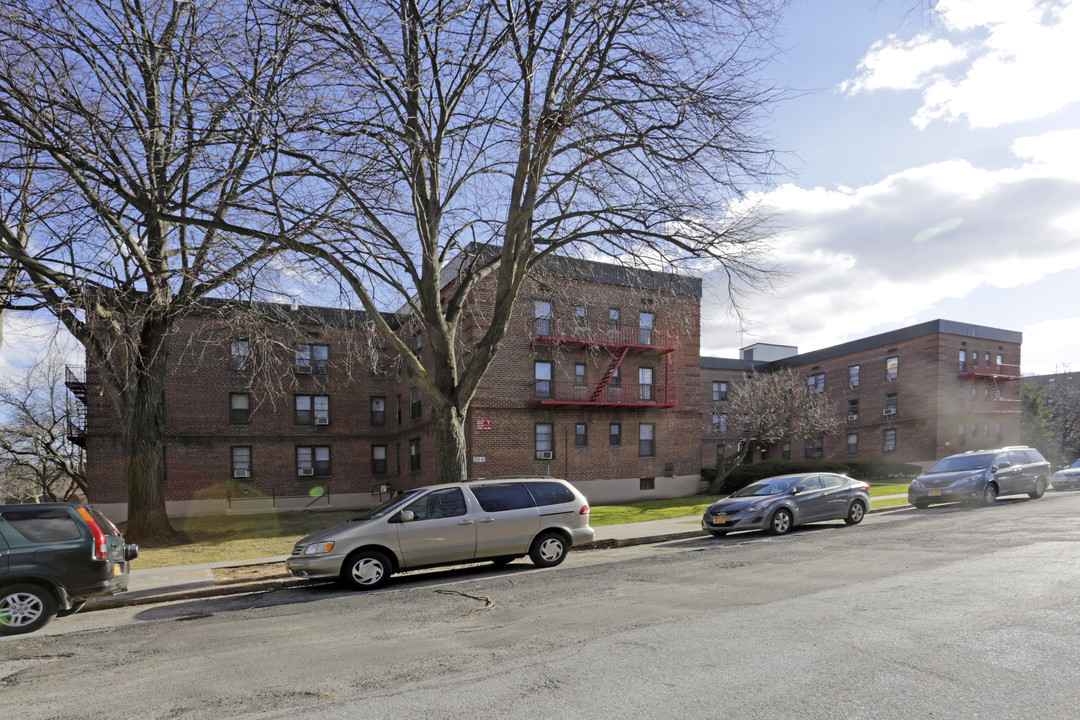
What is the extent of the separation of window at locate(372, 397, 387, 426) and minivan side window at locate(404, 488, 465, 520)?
26496 mm

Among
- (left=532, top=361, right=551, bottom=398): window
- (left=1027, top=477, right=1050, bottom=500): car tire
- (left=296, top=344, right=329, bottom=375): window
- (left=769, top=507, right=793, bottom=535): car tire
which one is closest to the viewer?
(left=769, top=507, right=793, bottom=535): car tire

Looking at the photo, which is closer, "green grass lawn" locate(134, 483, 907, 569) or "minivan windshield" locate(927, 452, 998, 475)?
"green grass lawn" locate(134, 483, 907, 569)

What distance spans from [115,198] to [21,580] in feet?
28.5

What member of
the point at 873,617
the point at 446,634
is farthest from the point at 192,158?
the point at 873,617

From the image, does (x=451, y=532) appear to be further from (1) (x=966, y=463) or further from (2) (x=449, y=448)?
(1) (x=966, y=463)

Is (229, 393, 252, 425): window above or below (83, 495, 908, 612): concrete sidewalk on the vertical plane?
above

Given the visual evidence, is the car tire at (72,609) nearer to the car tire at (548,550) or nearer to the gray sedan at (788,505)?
the car tire at (548,550)

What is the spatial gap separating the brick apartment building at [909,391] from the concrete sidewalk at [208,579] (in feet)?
84.1

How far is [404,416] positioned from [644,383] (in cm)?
1214

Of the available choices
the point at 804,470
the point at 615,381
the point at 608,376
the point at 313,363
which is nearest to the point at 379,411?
the point at 313,363

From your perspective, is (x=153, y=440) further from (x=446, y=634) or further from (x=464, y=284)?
(x=446, y=634)

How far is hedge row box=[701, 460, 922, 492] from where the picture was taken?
3422cm

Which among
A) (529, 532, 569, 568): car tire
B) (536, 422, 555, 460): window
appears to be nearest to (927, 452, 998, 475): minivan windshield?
(529, 532, 569, 568): car tire

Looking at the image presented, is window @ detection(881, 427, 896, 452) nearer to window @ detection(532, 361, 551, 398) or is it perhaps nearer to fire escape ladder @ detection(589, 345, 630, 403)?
fire escape ladder @ detection(589, 345, 630, 403)
